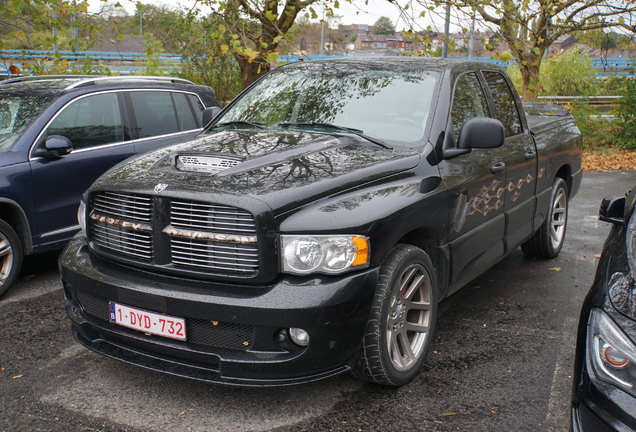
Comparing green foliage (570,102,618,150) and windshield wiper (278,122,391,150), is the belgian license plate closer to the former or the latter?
windshield wiper (278,122,391,150)

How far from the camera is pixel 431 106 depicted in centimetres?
427

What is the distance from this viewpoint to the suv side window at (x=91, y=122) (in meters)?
5.78

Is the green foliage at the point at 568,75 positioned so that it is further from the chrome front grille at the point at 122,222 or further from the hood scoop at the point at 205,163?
the chrome front grille at the point at 122,222

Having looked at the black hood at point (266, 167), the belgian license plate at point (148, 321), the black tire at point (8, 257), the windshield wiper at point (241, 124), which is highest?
the windshield wiper at point (241, 124)

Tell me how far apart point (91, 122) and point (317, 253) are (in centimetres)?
369

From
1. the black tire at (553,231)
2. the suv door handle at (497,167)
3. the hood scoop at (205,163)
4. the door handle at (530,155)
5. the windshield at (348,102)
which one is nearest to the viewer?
the hood scoop at (205,163)

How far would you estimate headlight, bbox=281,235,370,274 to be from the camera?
3129mm

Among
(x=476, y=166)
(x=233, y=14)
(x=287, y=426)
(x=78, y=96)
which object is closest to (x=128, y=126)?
(x=78, y=96)

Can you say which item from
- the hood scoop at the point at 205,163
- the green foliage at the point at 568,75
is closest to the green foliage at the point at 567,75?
the green foliage at the point at 568,75

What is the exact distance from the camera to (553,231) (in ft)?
21.2

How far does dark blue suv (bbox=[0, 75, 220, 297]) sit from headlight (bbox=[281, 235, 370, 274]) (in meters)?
2.44

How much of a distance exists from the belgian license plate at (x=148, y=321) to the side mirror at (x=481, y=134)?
210 cm

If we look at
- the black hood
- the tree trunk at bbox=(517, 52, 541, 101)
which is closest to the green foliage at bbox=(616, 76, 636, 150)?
the tree trunk at bbox=(517, 52, 541, 101)

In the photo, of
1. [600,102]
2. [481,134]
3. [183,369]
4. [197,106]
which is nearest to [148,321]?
[183,369]
